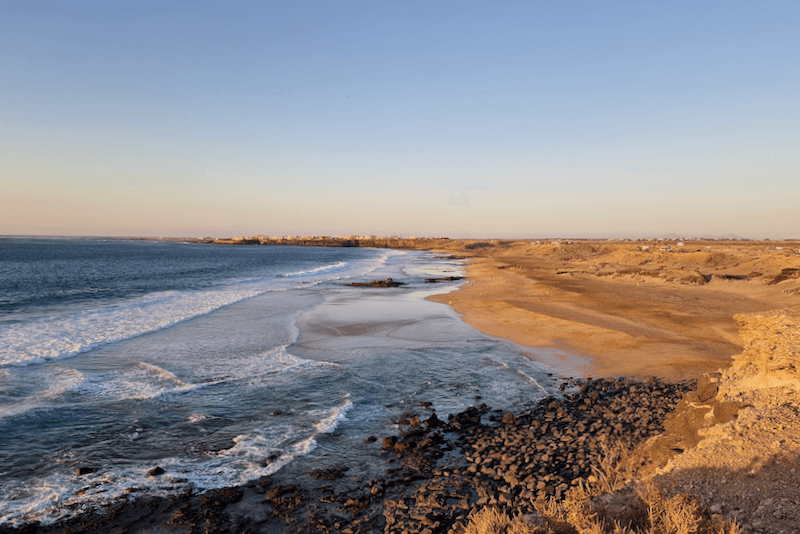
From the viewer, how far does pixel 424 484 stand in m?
8.05

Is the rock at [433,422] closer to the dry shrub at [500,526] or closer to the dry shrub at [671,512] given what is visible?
the dry shrub at [500,526]

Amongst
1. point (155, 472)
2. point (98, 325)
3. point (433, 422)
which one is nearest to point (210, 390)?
point (155, 472)

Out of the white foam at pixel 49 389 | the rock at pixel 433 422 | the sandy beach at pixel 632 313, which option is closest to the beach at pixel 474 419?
the rock at pixel 433 422

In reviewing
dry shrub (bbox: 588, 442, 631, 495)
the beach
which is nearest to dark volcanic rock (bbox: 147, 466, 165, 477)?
the beach

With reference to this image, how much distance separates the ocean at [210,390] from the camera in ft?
28.5

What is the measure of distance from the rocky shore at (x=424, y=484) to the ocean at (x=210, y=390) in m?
0.48

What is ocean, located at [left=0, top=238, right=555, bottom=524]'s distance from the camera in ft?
28.5

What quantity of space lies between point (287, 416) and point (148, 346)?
454 inches

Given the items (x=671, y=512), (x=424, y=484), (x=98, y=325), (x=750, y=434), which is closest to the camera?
(x=671, y=512)

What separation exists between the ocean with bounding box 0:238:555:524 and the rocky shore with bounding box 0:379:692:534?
0.48 metres

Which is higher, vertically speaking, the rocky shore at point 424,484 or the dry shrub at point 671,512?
the dry shrub at point 671,512

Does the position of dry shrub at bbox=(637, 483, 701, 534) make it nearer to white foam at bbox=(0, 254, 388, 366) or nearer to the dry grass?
the dry grass

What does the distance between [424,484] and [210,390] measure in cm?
870

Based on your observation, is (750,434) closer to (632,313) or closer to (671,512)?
(671,512)
